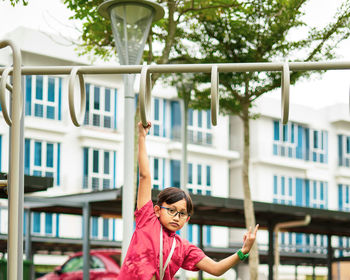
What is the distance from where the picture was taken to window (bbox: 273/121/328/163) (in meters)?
42.7

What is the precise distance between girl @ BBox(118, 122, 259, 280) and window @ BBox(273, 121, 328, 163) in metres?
37.5

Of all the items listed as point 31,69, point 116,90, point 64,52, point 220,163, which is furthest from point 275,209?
point 220,163

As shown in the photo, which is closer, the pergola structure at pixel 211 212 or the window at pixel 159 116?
the pergola structure at pixel 211 212

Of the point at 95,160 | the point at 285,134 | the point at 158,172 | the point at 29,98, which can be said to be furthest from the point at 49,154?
the point at 285,134

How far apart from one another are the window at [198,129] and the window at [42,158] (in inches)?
336

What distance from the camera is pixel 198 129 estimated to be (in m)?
40.0

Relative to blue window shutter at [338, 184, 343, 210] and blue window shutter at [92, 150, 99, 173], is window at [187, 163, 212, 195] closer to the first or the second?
blue window shutter at [92, 150, 99, 173]

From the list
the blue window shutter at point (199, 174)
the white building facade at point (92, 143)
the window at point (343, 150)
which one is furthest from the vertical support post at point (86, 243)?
the window at point (343, 150)

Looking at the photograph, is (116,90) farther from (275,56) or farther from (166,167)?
(275,56)

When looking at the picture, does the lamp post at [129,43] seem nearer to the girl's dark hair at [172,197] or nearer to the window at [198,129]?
the girl's dark hair at [172,197]

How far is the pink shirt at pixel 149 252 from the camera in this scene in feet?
15.3

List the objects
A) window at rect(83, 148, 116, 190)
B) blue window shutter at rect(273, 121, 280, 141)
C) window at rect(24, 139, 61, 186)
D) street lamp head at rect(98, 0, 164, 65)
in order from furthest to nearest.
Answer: blue window shutter at rect(273, 121, 280, 141) < window at rect(83, 148, 116, 190) < window at rect(24, 139, 61, 186) < street lamp head at rect(98, 0, 164, 65)

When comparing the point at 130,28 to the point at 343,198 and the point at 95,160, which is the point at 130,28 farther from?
the point at 343,198

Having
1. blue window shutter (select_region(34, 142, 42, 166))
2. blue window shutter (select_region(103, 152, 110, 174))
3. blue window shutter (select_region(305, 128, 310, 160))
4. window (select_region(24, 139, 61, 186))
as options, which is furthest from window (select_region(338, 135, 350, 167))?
blue window shutter (select_region(34, 142, 42, 166))
